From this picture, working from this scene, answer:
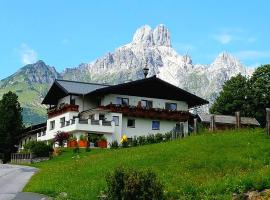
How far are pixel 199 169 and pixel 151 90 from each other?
54.3 metres

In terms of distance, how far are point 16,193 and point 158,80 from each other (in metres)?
54.1

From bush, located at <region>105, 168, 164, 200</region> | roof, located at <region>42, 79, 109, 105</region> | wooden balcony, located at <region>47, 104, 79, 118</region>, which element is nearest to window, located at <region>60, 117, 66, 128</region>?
wooden balcony, located at <region>47, 104, 79, 118</region>

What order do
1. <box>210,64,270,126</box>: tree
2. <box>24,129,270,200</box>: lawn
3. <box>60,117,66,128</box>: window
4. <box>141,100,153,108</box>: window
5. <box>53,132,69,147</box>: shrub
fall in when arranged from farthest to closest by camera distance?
<box>210,64,270,126</box>: tree, <box>141,100,153,108</box>: window, <box>60,117,66,128</box>: window, <box>53,132,69,147</box>: shrub, <box>24,129,270,200</box>: lawn

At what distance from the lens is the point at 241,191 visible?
16703mm

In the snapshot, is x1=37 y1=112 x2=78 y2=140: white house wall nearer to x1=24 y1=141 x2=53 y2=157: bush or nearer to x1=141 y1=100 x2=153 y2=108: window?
x1=141 y1=100 x2=153 y2=108: window

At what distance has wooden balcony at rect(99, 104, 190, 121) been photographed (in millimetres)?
73500

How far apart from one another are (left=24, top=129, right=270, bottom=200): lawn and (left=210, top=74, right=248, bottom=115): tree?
2704 inches

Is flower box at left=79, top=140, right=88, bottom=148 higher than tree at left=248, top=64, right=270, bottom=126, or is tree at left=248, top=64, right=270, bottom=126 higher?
tree at left=248, top=64, right=270, bottom=126

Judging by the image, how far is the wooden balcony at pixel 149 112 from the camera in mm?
73500

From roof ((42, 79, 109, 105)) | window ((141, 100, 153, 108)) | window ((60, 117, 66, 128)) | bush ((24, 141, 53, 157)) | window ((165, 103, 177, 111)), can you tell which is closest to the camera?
bush ((24, 141, 53, 157))

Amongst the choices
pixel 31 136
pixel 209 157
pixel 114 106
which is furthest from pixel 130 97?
pixel 209 157

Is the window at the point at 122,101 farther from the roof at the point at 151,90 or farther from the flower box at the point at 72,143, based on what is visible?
the flower box at the point at 72,143

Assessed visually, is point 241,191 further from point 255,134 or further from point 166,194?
point 255,134

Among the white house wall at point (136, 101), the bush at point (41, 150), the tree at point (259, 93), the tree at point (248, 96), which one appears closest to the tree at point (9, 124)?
the white house wall at point (136, 101)
